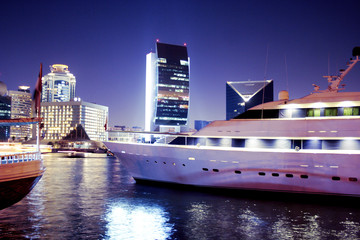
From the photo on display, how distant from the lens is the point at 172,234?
13.2 m

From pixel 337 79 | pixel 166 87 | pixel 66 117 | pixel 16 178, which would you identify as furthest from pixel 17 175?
pixel 66 117

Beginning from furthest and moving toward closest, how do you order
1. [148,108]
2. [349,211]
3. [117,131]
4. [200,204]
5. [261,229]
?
[148,108], [117,131], [200,204], [349,211], [261,229]

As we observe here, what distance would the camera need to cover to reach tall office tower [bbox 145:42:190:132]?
161 meters

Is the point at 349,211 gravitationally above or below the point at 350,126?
below

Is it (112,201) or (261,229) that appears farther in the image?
(112,201)

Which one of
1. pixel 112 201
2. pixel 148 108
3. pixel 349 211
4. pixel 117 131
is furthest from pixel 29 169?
pixel 148 108

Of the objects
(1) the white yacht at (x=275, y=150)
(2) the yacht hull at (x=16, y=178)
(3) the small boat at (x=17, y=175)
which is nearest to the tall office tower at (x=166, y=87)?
(1) the white yacht at (x=275, y=150)

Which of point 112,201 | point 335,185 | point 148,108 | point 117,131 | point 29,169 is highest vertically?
point 148,108

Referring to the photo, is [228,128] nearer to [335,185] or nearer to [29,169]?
[335,185]

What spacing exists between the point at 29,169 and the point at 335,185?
16919 millimetres

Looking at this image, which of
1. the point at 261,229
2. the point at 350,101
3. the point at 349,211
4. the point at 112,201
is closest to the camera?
the point at 261,229

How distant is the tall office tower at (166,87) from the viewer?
161 meters

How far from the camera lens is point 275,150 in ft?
66.9

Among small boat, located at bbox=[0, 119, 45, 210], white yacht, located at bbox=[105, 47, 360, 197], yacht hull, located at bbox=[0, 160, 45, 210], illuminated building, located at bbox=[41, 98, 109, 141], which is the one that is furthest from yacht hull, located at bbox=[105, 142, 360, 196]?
illuminated building, located at bbox=[41, 98, 109, 141]
